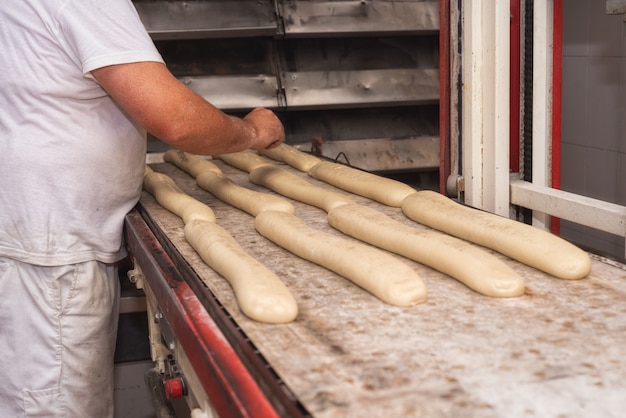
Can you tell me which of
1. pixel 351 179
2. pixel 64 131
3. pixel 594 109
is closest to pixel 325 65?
pixel 594 109

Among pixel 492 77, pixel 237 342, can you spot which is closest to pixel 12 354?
pixel 237 342

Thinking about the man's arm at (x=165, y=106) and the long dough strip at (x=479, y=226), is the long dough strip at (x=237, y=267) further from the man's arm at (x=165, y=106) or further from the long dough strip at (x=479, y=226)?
the long dough strip at (x=479, y=226)

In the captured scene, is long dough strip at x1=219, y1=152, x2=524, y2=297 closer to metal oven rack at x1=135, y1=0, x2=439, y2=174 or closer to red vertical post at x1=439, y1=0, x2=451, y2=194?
red vertical post at x1=439, y1=0, x2=451, y2=194

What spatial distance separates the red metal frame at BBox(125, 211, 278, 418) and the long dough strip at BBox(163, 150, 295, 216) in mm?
388

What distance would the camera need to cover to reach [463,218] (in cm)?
182

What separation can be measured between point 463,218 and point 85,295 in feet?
3.49

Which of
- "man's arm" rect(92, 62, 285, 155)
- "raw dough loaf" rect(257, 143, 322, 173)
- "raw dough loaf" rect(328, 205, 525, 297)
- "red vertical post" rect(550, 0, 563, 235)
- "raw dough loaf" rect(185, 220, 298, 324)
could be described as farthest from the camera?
"raw dough loaf" rect(257, 143, 322, 173)

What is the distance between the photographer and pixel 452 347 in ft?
3.97

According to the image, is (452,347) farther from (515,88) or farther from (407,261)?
(515,88)

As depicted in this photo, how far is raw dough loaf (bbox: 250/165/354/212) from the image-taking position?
85.5 inches

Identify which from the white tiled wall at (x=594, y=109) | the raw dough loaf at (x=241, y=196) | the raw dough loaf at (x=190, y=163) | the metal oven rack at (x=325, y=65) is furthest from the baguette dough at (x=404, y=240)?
the white tiled wall at (x=594, y=109)

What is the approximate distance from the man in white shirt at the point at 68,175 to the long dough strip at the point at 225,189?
0.55 feet

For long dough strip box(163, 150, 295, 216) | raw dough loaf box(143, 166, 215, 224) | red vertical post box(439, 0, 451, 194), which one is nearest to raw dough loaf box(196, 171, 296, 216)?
long dough strip box(163, 150, 295, 216)

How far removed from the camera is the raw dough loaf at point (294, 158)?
2754 mm
